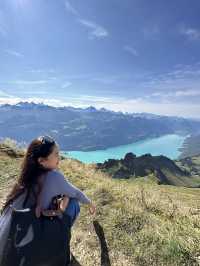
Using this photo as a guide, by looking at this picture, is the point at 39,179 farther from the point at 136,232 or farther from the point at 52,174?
the point at 136,232

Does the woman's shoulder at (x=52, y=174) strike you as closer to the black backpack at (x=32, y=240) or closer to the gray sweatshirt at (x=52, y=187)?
the gray sweatshirt at (x=52, y=187)

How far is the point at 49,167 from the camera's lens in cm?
533

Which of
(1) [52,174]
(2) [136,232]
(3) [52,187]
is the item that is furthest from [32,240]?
(2) [136,232]

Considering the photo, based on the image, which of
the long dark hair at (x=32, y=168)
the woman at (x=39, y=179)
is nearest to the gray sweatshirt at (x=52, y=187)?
the woman at (x=39, y=179)

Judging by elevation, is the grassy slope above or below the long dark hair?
below

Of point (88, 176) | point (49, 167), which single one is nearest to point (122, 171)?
point (88, 176)

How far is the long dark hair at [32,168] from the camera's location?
511cm

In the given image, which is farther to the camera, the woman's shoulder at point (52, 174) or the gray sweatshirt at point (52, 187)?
the woman's shoulder at point (52, 174)

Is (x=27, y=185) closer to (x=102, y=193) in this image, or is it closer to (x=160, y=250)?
(x=160, y=250)

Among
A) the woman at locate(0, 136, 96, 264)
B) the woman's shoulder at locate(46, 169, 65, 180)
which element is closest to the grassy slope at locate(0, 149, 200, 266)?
the woman at locate(0, 136, 96, 264)

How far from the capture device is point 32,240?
4730 millimetres

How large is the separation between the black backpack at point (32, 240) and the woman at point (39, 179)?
7.6 inches

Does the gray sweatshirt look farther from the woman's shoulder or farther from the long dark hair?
the long dark hair

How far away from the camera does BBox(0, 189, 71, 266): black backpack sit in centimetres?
468
